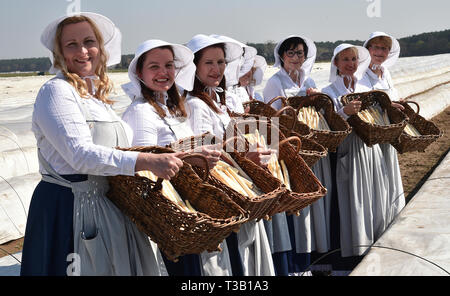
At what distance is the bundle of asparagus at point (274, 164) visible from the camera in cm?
264

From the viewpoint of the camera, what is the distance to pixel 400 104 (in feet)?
13.5

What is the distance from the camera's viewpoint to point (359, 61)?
171 inches

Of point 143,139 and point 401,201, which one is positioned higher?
point 143,139

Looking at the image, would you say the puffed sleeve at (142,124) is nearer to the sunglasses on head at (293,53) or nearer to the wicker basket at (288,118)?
the wicker basket at (288,118)

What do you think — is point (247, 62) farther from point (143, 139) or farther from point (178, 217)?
point (178, 217)

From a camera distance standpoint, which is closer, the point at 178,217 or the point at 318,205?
the point at 178,217

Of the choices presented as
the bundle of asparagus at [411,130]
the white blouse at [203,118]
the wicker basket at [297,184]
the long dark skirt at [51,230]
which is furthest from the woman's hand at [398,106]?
the long dark skirt at [51,230]

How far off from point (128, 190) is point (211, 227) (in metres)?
0.40

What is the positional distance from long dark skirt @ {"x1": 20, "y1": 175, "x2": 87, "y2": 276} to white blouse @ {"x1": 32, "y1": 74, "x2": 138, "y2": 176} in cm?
19

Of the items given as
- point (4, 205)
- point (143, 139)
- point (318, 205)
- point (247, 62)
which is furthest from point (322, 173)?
point (4, 205)

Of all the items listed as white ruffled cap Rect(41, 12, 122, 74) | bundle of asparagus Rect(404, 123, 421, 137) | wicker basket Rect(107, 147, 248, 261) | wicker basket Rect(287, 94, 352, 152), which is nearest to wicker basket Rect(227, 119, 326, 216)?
wicker basket Rect(107, 147, 248, 261)

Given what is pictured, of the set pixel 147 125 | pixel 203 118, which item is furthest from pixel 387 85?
pixel 147 125

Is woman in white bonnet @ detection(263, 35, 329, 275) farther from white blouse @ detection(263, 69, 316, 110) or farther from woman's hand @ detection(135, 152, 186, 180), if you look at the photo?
woman's hand @ detection(135, 152, 186, 180)
